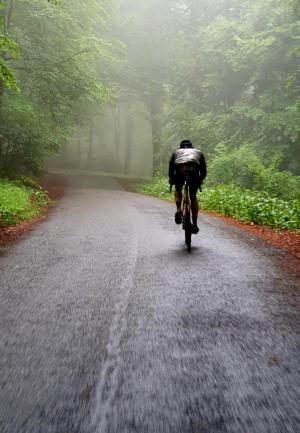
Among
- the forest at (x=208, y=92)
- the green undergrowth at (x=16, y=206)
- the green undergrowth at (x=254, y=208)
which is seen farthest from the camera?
the forest at (x=208, y=92)

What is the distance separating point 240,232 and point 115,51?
85.1ft

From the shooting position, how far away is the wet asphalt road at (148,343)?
253 centimetres

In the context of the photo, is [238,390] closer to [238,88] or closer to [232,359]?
[232,359]

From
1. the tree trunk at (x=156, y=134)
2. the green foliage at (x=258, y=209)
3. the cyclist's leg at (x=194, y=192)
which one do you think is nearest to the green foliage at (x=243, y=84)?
the tree trunk at (x=156, y=134)

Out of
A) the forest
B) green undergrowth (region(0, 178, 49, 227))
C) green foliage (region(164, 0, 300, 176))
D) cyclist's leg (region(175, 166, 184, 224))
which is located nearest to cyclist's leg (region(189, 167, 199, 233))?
cyclist's leg (region(175, 166, 184, 224))

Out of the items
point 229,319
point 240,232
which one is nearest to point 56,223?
point 240,232

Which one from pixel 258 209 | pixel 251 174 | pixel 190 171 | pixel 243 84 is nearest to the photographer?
pixel 190 171

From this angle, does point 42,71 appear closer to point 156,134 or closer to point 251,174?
point 251,174

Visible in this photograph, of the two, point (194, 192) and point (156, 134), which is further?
point (156, 134)

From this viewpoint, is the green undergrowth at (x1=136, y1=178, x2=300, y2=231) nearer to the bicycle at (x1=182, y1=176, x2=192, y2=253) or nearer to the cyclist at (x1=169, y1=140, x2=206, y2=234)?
the cyclist at (x1=169, y1=140, x2=206, y2=234)

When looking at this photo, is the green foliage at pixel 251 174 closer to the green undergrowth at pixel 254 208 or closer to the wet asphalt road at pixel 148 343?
the green undergrowth at pixel 254 208

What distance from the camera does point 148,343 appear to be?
3566mm

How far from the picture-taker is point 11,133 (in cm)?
1978

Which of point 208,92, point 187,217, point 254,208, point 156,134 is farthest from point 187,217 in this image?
point 156,134
